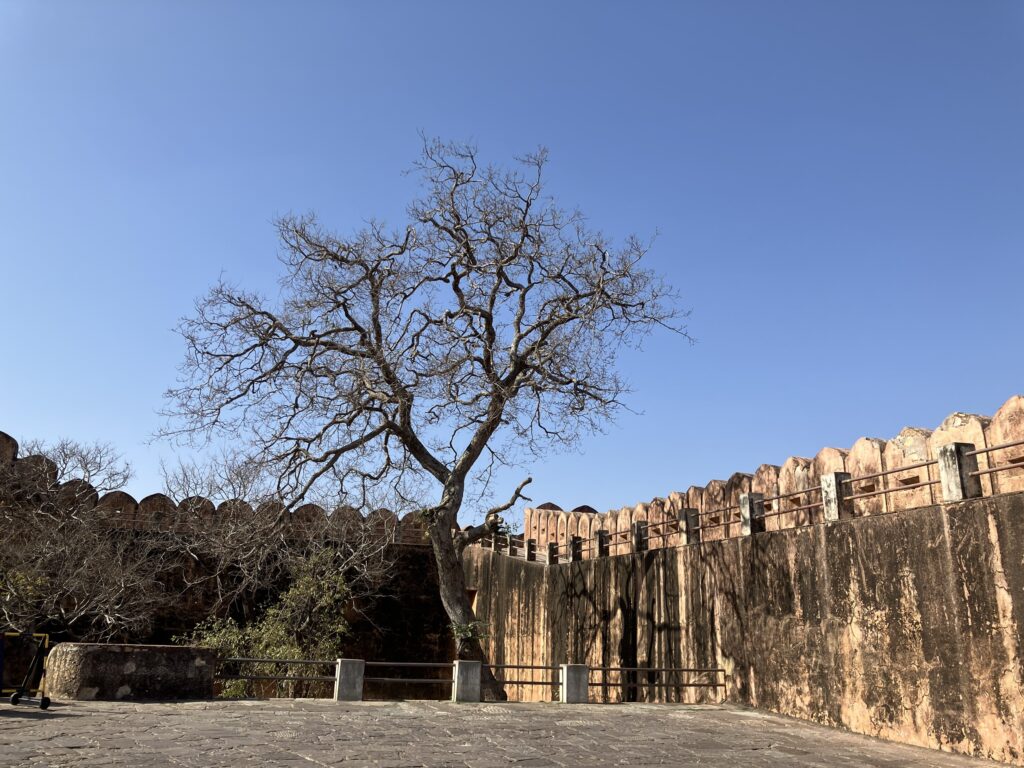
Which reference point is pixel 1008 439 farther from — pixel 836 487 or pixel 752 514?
pixel 752 514

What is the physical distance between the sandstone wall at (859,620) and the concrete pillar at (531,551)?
12.5 feet

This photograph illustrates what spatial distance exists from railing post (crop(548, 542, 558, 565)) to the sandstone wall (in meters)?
2.65

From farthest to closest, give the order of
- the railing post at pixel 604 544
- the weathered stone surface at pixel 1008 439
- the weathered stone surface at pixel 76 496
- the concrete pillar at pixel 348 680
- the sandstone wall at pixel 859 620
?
the weathered stone surface at pixel 76 496 < the railing post at pixel 604 544 < the concrete pillar at pixel 348 680 < the weathered stone surface at pixel 1008 439 < the sandstone wall at pixel 859 620

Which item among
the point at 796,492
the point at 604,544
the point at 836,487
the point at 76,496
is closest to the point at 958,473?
the point at 836,487

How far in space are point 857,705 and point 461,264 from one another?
978 centimetres

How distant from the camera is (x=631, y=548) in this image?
15.4 meters

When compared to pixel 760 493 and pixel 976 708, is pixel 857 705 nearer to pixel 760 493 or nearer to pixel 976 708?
pixel 976 708

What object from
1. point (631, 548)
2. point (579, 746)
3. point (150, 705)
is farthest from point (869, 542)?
point (150, 705)

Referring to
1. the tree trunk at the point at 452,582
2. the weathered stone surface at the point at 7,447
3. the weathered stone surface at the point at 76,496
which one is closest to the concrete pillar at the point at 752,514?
the tree trunk at the point at 452,582

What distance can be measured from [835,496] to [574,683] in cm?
462

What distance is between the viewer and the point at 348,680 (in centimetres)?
1109

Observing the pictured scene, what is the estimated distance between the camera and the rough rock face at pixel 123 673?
9656 millimetres

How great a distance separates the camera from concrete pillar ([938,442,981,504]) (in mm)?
8789

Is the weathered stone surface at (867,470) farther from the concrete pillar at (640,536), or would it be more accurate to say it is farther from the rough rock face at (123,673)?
the rough rock face at (123,673)
